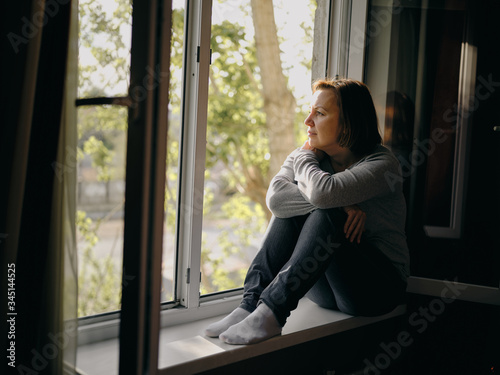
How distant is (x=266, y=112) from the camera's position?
396 centimetres

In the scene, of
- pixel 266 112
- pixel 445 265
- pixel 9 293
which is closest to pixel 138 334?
pixel 9 293

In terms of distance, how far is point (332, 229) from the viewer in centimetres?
142

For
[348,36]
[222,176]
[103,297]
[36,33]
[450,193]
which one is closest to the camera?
[36,33]

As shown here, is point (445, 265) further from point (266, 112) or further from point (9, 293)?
point (266, 112)

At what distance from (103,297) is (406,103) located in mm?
1526

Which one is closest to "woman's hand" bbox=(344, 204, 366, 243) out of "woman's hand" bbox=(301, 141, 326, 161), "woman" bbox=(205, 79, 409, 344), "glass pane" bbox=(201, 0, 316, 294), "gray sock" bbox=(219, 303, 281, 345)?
"woman" bbox=(205, 79, 409, 344)

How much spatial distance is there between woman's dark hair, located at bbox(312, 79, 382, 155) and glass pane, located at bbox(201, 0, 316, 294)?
5.82ft

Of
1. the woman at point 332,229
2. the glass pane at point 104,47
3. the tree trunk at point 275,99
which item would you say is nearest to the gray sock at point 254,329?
the woman at point 332,229

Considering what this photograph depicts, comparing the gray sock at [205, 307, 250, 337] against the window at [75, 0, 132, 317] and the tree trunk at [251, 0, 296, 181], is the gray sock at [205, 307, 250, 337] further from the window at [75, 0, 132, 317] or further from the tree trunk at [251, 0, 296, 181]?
the tree trunk at [251, 0, 296, 181]

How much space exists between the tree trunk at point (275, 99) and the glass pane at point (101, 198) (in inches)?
104

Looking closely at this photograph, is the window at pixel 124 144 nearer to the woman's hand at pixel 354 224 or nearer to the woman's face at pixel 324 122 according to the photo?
the woman's face at pixel 324 122

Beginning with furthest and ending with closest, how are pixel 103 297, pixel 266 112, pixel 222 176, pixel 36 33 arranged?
1. pixel 222 176
2. pixel 266 112
3. pixel 103 297
4. pixel 36 33

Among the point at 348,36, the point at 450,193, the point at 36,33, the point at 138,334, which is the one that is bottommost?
the point at 138,334

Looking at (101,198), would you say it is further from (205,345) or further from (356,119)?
(356,119)
